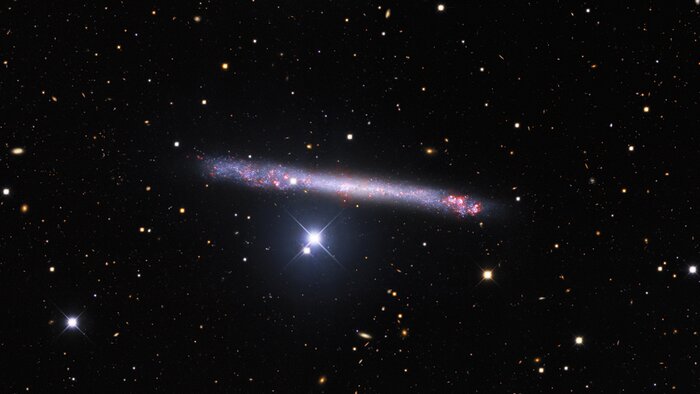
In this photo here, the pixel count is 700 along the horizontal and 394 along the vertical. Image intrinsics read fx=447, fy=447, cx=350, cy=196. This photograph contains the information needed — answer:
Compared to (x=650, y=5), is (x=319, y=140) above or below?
below

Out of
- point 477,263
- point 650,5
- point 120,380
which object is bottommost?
point 120,380

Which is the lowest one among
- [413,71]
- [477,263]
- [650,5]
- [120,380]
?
[120,380]

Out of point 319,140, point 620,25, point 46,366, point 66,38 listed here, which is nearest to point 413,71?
point 319,140

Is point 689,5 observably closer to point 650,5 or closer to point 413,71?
point 650,5

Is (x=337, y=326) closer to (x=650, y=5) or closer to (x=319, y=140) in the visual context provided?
(x=319, y=140)

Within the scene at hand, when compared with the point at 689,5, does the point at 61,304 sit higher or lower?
lower

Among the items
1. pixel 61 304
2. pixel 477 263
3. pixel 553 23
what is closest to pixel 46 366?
pixel 61 304
